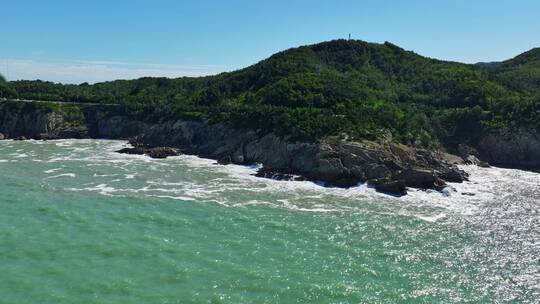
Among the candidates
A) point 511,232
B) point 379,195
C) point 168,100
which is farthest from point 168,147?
point 511,232

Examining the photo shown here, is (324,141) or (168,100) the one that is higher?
(168,100)

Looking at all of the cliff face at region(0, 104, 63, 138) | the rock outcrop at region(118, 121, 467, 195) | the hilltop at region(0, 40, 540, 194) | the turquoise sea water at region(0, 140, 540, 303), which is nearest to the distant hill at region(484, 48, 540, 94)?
the hilltop at region(0, 40, 540, 194)

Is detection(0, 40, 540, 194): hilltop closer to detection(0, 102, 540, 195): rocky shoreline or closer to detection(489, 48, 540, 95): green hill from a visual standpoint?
detection(0, 102, 540, 195): rocky shoreline

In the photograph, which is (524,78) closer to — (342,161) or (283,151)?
(342,161)

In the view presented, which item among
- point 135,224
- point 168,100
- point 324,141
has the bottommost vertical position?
point 135,224

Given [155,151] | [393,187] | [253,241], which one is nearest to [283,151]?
[393,187]

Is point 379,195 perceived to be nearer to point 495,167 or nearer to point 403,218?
point 403,218

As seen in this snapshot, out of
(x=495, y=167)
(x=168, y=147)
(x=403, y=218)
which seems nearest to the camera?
(x=403, y=218)
